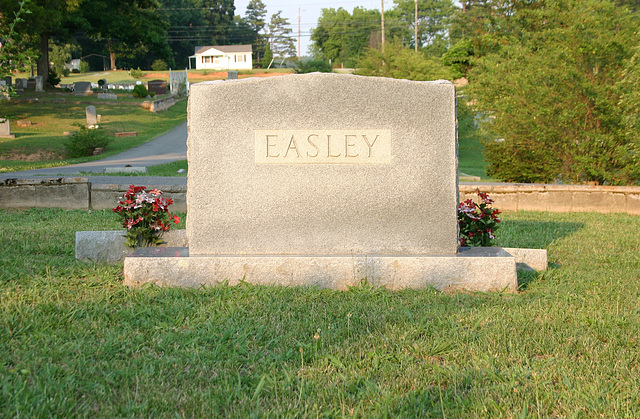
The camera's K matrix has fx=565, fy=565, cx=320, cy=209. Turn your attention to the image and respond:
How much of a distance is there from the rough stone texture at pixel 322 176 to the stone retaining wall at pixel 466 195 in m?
4.65

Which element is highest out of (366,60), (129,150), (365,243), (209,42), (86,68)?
(209,42)

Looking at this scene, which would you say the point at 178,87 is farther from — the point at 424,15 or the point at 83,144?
the point at 424,15

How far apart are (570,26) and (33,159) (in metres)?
16.1

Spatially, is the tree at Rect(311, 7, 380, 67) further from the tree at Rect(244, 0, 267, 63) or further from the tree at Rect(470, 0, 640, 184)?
the tree at Rect(470, 0, 640, 184)

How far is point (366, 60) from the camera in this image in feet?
89.2

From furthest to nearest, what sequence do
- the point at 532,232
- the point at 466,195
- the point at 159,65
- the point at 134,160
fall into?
the point at 159,65 < the point at 134,160 < the point at 466,195 < the point at 532,232

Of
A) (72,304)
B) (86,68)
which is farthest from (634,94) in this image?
(86,68)

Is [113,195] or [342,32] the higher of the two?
[342,32]

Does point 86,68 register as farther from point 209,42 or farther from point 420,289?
point 420,289

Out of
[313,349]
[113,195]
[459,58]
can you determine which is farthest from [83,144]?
[459,58]

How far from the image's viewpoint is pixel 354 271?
13.5ft

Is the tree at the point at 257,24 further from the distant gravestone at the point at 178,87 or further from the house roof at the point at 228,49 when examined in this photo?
the distant gravestone at the point at 178,87

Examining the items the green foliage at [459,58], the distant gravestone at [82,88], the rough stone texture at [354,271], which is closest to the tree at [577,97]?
the rough stone texture at [354,271]

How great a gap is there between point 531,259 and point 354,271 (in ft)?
5.37
